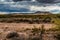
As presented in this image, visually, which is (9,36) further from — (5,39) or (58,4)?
(58,4)

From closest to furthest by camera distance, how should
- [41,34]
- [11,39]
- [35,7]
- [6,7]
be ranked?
[11,39], [41,34], [6,7], [35,7]

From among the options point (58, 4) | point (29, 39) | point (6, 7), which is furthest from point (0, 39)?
point (58, 4)

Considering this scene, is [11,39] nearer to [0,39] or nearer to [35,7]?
[0,39]

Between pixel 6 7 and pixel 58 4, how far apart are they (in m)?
9.77

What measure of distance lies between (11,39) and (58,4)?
82.9ft

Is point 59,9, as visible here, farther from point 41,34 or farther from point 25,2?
point 41,34

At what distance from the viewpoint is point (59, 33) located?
27.0 meters

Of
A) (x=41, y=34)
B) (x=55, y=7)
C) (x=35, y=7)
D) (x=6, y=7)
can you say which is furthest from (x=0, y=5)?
(x=41, y=34)

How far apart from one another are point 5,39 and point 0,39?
698 millimetres

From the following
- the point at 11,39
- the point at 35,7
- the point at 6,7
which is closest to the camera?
the point at 11,39

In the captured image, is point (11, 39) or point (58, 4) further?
point (58, 4)

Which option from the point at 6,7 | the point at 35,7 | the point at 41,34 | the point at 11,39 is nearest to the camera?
the point at 11,39

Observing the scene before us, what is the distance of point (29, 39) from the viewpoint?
24.7 metres

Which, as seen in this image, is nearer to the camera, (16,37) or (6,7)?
(16,37)
